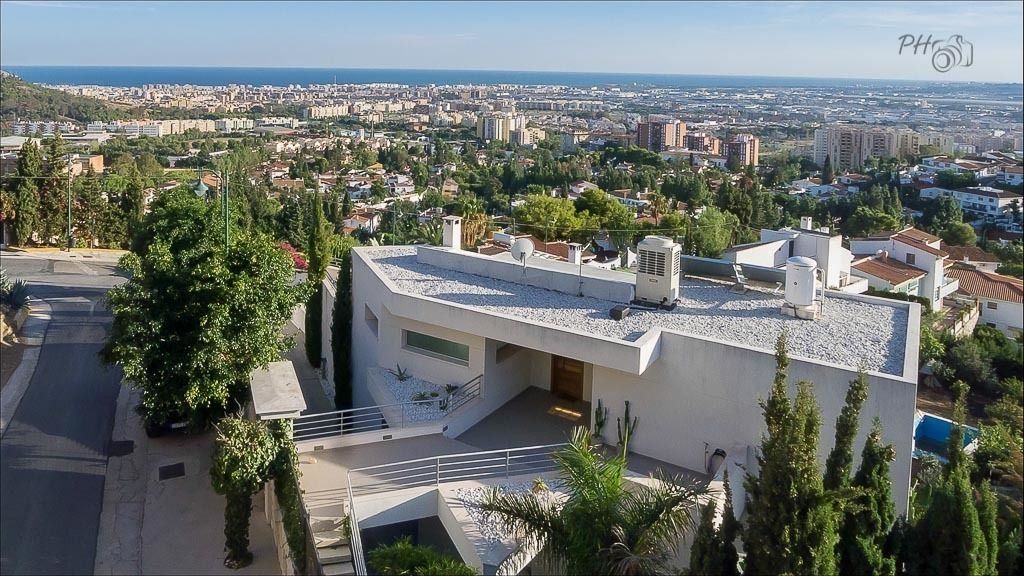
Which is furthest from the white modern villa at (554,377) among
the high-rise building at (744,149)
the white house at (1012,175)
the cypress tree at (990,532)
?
the high-rise building at (744,149)

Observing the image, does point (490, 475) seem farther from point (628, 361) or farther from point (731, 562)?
point (731, 562)

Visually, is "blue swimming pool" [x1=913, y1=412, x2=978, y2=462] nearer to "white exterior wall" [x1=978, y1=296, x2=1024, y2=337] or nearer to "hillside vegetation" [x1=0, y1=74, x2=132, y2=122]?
"white exterior wall" [x1=978, y1=296, x2=1024, y2=337]

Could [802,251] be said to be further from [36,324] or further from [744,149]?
[744,149]

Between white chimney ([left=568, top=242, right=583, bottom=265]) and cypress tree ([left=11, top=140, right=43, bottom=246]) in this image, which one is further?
cypress tree ([left=11, top=140, right=43, bottom=246])

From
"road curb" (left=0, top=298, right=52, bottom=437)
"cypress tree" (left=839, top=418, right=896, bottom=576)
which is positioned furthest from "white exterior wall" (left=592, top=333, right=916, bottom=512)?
"road curb" (left=0, top=298, right=52, bottom=437)

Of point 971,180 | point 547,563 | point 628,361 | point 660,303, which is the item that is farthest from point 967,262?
point 547,563

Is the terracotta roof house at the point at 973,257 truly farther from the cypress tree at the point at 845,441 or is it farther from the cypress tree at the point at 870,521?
the cypress tree at the point at 845,441
